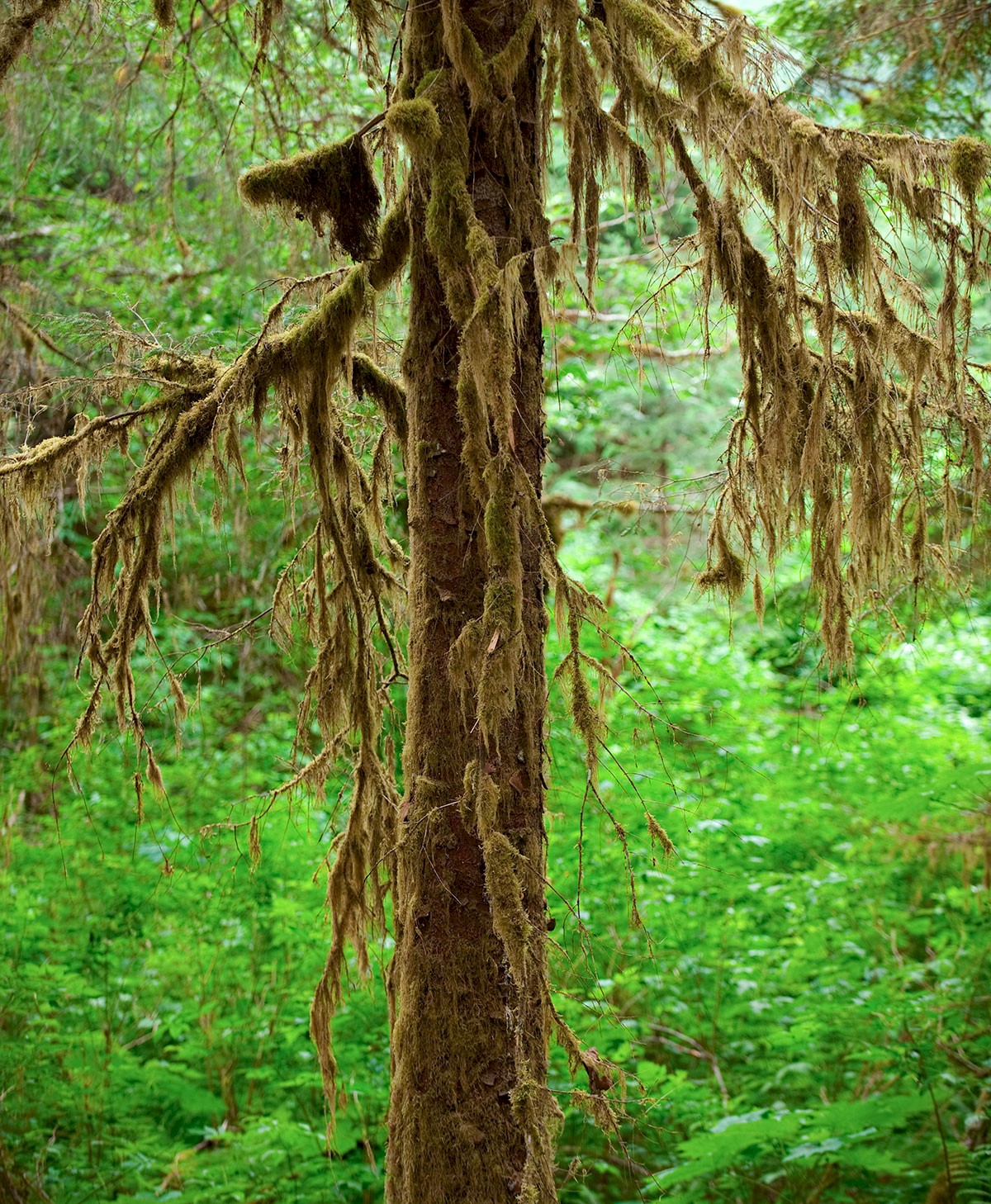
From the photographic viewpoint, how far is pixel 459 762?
2.75m

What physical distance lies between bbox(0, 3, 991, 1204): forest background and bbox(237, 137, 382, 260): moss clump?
0.76m

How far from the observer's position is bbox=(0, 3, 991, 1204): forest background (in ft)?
17.2

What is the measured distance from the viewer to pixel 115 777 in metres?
7.76

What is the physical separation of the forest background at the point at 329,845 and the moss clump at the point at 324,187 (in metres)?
0.76

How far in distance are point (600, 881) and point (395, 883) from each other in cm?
366

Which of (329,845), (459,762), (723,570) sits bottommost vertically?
(329,845)

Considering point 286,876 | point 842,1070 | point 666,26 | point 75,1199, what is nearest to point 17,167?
point 286,876

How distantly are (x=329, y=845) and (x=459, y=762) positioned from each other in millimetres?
3449

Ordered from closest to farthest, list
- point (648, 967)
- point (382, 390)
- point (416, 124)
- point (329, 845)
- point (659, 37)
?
1. point (416, 124)
2. point (659, 37)
3. point (382, 390)
4. point (329, 845)
5. point (648, 967)

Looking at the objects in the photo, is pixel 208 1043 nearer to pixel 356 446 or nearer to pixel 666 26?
pixel 356 446

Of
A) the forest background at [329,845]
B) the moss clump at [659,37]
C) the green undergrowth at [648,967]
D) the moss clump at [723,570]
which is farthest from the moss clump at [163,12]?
the green undergrowth at [648,967]

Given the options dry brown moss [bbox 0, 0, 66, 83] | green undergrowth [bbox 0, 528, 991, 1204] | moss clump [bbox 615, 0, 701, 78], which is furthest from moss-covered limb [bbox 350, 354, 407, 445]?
dry brown moss [bbox 0, 0, 66, 83]

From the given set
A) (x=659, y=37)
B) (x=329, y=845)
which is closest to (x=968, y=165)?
(x=659, y=37)

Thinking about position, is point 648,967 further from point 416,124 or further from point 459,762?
point 416,124
